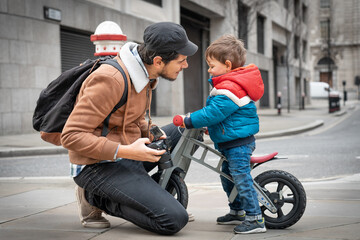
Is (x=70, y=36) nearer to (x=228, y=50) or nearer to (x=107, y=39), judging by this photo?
(x=107, y=39)

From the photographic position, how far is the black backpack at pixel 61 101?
11.8 feet

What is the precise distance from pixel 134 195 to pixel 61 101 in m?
0.83

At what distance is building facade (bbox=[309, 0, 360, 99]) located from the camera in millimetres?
71438

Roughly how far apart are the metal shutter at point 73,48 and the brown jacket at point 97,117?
45.2 feet

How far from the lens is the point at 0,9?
541 inches

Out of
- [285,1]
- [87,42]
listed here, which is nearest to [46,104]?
[87,42]

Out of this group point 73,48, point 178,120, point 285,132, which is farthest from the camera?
point 73,48

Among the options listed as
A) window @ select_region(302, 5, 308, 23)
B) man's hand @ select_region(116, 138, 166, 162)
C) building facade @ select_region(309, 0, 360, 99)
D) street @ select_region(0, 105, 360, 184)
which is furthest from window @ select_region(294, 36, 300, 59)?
man's hand @ select_region(116, 138, 166, 162)

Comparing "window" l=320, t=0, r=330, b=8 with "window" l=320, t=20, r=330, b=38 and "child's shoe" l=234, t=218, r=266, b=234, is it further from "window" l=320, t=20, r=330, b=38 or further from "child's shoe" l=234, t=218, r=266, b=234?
"child's shoe" l=234, t=218, r=266, b=234

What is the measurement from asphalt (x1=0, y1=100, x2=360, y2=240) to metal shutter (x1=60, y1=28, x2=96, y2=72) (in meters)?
10.8

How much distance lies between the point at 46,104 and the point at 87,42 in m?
14.8

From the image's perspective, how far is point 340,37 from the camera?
72688mm

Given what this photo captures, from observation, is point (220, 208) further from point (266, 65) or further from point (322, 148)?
point (266, 65)

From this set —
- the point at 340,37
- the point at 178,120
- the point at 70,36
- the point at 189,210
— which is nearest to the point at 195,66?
the point at 70,36
